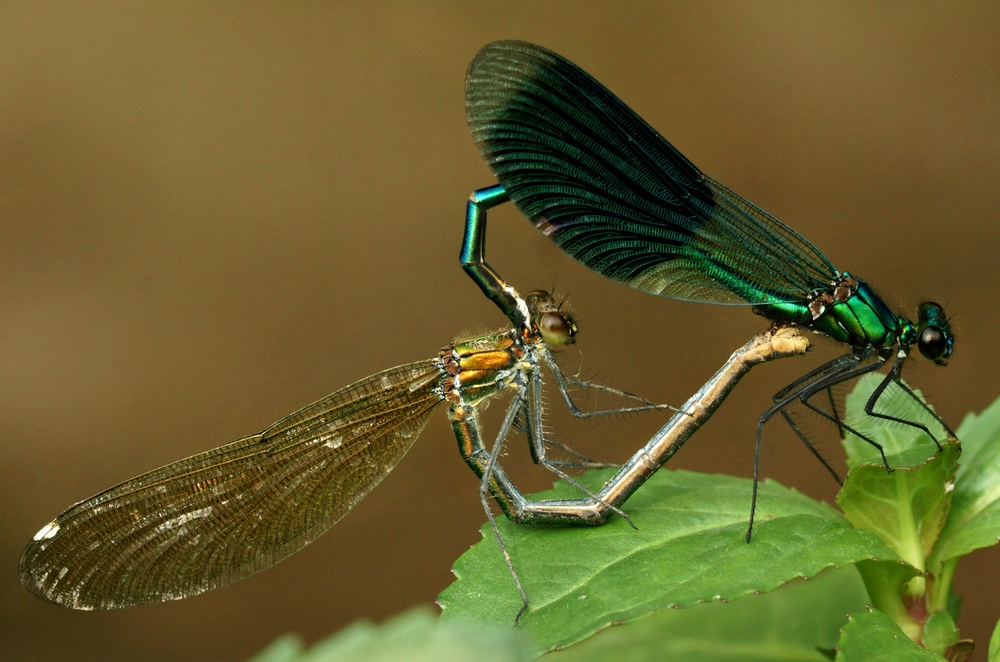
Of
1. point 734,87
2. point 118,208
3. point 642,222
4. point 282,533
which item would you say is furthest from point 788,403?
point 118,208

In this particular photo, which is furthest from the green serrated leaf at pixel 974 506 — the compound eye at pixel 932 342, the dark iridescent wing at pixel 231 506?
the dark iridescent wing at pixel 231 506

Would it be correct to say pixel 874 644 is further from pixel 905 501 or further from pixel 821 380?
pixel 821 380

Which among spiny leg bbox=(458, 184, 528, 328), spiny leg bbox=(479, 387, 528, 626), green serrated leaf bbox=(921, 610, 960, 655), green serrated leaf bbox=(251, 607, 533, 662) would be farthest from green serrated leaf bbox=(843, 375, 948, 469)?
green serrated leaf bbox=(251, 607, 533, 662)

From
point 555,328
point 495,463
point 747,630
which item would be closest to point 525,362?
point 555,328

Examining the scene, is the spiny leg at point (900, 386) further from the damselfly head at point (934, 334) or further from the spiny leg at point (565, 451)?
the spiny leg at point (565, 451)

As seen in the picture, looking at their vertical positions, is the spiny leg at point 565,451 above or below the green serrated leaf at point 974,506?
above
